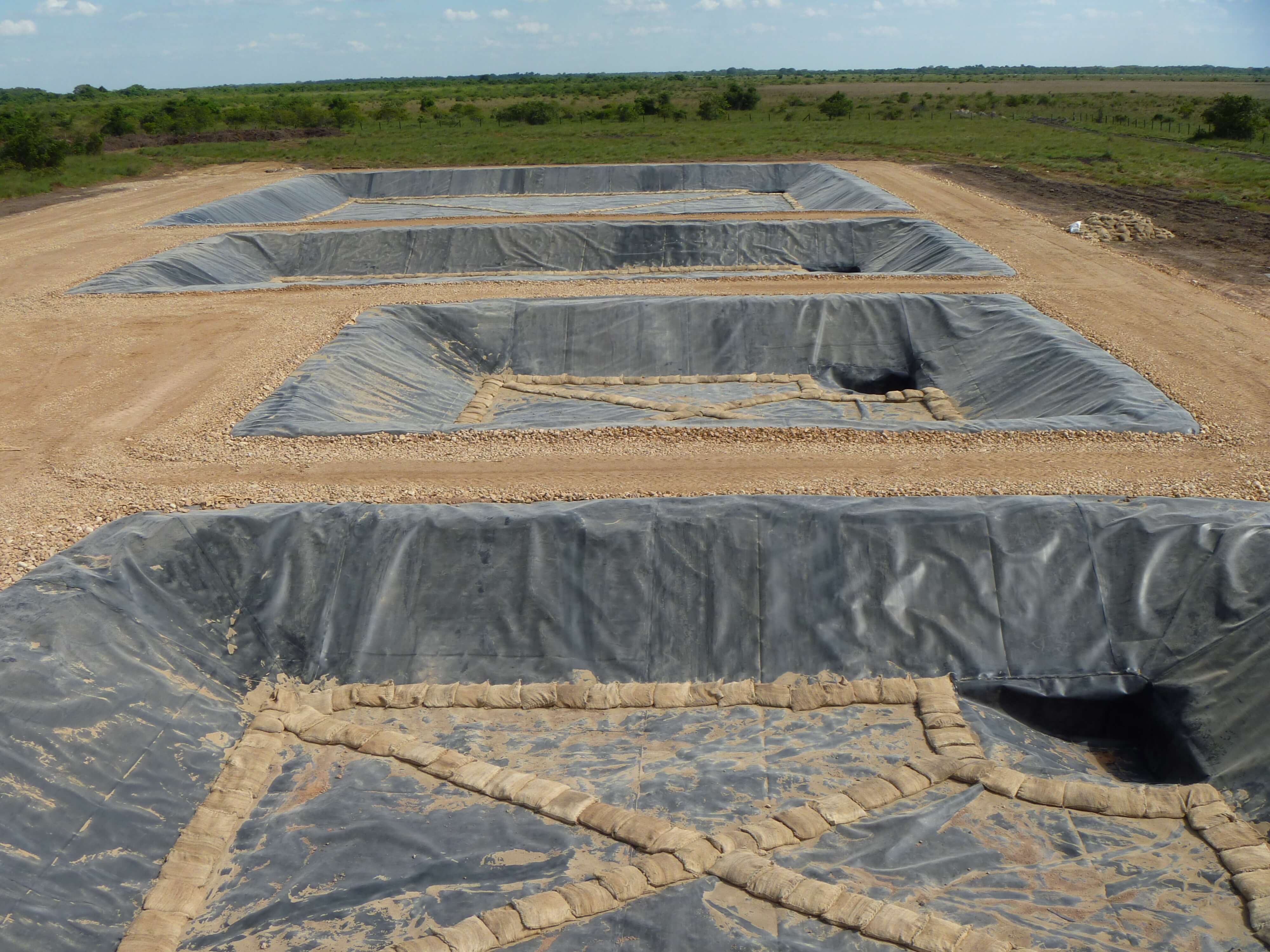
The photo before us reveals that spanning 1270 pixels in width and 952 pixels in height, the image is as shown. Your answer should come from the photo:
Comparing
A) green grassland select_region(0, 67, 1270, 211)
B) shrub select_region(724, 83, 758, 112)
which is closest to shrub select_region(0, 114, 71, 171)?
green grassland select_region(0, 67, 1270, 211)

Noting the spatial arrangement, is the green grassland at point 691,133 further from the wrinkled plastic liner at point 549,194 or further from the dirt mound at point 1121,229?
the dirt mound at point 1121,229

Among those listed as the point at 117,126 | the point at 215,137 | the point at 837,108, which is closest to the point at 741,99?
the point at 837,108

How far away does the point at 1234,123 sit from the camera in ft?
139

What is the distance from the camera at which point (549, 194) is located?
35.7 metres

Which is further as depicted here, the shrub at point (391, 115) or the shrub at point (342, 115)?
the shrub at point (391, 115)

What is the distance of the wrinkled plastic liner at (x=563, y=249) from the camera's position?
2422 centimetres

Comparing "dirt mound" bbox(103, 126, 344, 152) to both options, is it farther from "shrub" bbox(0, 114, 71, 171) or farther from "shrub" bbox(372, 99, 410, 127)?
"shrub" bbox(0, 114, 71, 171)

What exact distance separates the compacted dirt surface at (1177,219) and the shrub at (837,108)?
1103 inches

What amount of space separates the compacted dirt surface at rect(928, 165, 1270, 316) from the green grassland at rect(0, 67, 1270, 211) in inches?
66.8

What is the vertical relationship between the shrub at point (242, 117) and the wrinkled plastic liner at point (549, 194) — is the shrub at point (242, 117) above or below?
above

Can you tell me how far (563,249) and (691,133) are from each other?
30.4 meters

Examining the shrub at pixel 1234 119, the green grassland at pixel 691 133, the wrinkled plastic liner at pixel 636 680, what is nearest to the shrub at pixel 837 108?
the green grassland at pixel 691 133

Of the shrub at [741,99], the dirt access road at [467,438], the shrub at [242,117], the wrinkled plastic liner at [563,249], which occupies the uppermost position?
the shrub at [741,99]

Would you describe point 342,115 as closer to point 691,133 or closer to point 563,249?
point 691,133
